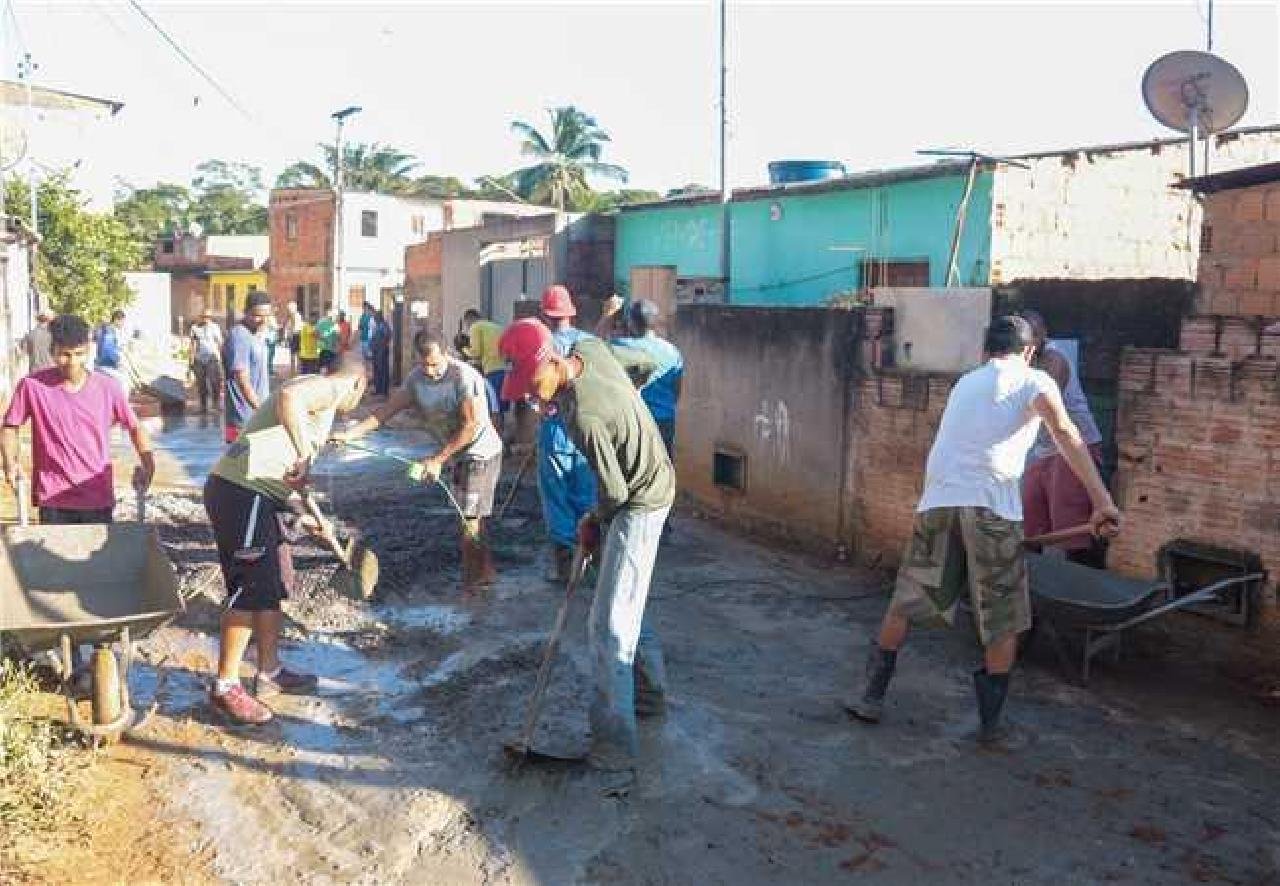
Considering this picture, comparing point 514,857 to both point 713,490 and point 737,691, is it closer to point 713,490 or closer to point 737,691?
point 737,691

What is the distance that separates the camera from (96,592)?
512cm

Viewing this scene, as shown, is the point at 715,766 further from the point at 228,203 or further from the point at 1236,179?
the point at 228,203

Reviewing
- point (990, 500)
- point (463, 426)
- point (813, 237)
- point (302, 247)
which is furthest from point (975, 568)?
point (302, 247)

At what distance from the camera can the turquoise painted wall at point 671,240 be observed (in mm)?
15766

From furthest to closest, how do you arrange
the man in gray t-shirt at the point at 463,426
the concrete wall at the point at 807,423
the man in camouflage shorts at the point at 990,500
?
the concrete wall at the point at 807,423 → the man in gray t-shirt at the point at 463,426 → the man in camouflage shorts at the point at 990,500

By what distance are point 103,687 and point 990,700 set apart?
11.5 feet

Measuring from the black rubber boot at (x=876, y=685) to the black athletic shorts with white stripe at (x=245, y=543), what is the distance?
101 inches

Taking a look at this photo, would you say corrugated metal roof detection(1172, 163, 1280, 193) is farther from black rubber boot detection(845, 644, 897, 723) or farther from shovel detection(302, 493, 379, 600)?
shovel detection(302, 493, 379, 600)

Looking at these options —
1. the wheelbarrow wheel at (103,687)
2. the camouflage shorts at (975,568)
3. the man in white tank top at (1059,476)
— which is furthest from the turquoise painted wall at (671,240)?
the wheelbarrow wheel at (103,687)

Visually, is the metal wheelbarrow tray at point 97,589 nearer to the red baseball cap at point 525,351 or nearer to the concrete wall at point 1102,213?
the red baseball cap at point 525,351

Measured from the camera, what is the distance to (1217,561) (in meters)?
5.71

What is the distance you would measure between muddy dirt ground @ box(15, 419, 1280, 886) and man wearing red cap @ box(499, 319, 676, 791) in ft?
0.76

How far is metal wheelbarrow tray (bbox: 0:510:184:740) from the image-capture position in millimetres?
4551

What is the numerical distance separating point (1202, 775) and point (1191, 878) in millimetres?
944
